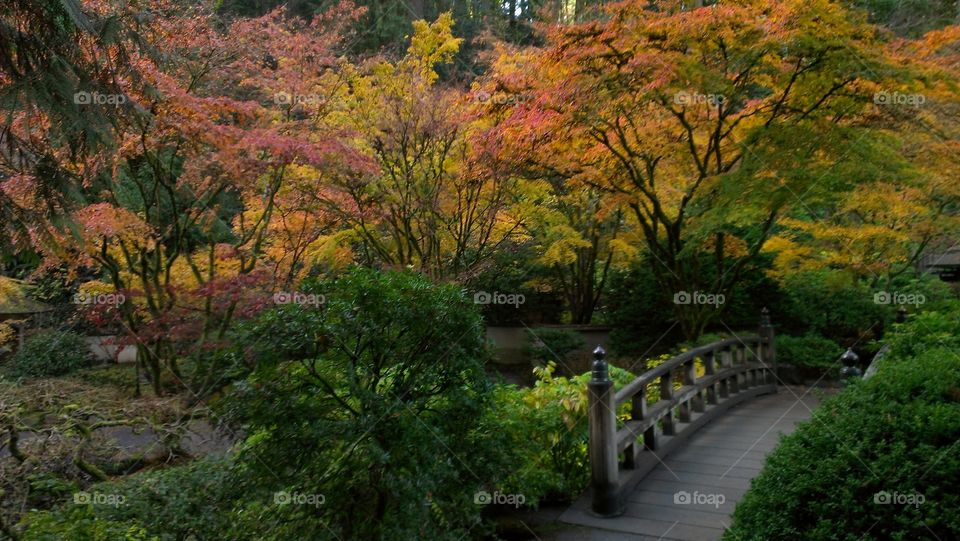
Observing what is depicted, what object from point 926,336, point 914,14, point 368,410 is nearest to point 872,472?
point 368,410

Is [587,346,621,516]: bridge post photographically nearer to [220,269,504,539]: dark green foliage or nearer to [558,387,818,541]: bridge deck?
[558,387,818,541]: bridge deck

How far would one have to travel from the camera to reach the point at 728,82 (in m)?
8.92

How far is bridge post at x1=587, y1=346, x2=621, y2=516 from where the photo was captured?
18.2 feet

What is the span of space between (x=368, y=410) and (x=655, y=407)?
404cm

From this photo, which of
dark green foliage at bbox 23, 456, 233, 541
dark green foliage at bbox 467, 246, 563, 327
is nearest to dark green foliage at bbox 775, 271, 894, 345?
dark green foliage at bbox 467, 246, 563, 327

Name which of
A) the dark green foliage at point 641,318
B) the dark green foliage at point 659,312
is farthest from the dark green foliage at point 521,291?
the dark green foliage at point 659,312

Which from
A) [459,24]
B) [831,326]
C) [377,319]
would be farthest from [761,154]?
[459,24]

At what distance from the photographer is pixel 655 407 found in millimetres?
6957

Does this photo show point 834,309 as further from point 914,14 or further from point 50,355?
point 50,355

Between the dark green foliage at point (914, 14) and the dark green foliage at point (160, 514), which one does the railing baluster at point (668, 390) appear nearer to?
the dark green foliage at point (160, 514)

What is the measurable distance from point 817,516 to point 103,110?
4.99 m

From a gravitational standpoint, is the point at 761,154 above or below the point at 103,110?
below

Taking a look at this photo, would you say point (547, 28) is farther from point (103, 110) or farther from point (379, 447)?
point (379, 447)

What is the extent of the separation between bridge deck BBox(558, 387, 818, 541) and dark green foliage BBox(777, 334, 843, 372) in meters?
3.95
